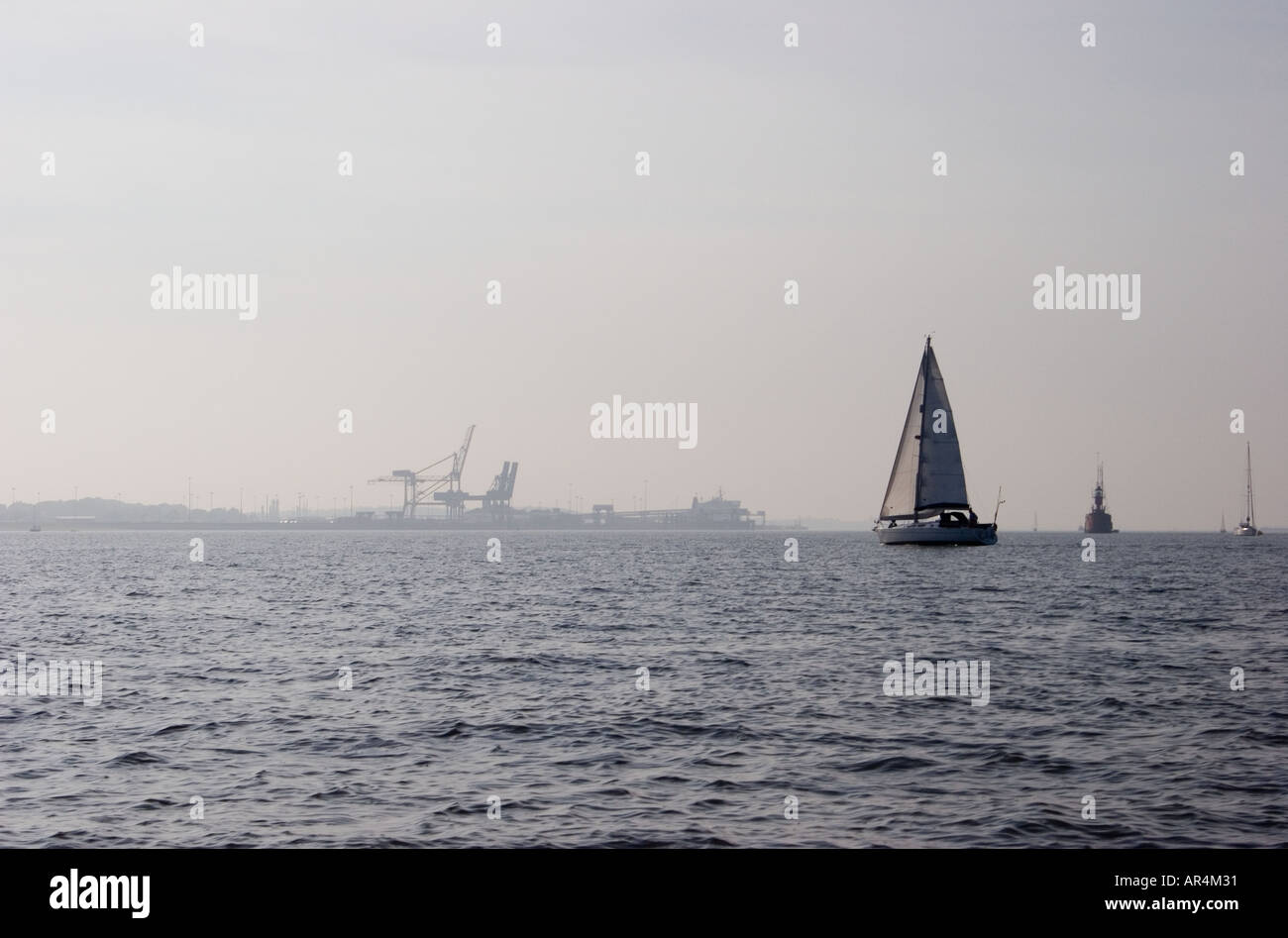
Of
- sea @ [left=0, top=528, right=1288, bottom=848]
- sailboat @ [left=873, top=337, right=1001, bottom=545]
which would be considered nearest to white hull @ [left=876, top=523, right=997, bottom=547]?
sailboat @ [left=873, top=337, right=1001, bottom=545]

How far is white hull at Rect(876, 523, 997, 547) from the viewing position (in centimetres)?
11181

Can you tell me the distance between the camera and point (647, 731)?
70.5 ft

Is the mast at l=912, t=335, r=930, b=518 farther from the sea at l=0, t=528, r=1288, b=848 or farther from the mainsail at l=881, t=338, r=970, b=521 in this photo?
the sea at l=0, t=528, r=1288, b=848

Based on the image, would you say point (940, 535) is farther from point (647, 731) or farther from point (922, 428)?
point (647, 731)

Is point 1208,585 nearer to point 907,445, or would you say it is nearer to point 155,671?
point 907,445

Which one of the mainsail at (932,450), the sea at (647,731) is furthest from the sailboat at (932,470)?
the sea at (647,731)

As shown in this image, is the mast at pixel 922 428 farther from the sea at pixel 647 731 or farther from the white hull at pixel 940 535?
the sea at pixel 647 731

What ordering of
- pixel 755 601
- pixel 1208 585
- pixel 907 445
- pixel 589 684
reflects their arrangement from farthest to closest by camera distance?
pixel 907 445 → pixel 1208 585 → pixel 755 601 → pixel 589 684

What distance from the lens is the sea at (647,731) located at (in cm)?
1488

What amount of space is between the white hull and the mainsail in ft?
5.11

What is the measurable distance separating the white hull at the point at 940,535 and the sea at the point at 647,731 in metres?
62.8
